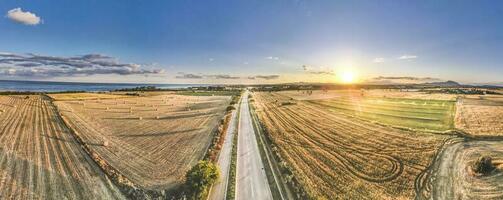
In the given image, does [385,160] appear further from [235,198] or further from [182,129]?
[182,129]

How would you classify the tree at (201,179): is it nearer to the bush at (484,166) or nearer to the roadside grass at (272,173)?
the roadside grass at (272,173)

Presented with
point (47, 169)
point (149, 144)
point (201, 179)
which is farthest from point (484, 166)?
point (47, 169)

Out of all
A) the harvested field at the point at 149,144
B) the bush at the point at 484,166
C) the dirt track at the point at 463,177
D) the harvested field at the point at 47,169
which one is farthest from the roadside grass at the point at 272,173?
the bush at the point at 484,166

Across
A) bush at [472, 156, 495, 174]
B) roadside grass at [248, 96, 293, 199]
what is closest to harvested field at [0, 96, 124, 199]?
roadside grass at [248, 96, 293, 199]

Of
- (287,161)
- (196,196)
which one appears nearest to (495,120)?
(287,161)

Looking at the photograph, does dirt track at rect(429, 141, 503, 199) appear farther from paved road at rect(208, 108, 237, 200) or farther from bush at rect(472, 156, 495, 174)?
paved road at rect(208, 108, 237, 200)

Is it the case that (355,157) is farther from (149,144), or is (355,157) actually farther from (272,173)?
(149,144)
